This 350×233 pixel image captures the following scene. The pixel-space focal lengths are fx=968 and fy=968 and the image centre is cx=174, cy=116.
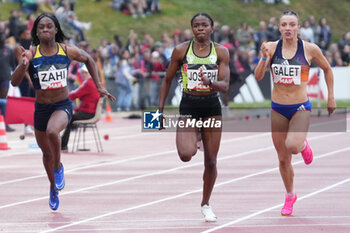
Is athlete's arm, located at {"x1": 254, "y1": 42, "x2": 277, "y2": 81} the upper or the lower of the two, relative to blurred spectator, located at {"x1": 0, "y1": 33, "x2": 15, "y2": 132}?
upper

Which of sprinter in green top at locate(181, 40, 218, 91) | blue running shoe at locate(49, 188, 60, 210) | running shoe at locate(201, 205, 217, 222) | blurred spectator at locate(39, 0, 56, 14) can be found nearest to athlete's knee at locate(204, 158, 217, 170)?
running shoe at locate(201, 205, 217, 222)

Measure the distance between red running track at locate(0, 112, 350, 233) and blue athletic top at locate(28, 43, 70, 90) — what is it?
5.02ft

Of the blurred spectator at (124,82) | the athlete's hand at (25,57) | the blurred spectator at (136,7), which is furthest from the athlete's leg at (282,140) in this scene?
the blurred spectator at (136,7)

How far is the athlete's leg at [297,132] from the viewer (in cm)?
1085

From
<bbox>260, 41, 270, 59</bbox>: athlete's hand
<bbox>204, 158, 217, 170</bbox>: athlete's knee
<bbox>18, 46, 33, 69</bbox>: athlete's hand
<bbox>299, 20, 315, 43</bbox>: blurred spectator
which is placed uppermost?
<bbox>260, 41, 270, 59</bbox>: athlete's hand

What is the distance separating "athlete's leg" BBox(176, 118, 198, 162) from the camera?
10367 millimetres

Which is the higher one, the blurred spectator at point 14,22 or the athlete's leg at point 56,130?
the blurred spectator at point 14,22

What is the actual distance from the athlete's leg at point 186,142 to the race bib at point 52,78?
177 centimetres

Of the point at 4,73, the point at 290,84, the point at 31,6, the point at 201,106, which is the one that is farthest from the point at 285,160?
the point at 31,6

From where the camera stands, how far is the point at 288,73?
36.2 ft

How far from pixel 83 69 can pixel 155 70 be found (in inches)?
477

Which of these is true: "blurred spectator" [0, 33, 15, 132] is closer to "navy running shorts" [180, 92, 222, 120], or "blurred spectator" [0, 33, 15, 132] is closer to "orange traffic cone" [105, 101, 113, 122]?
"orange traffic cone" [105, 101, 113, 122]

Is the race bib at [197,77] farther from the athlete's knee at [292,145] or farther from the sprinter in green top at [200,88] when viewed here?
the athlete's knee at [292,145]

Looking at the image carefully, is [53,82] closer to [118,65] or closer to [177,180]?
[177,180]
